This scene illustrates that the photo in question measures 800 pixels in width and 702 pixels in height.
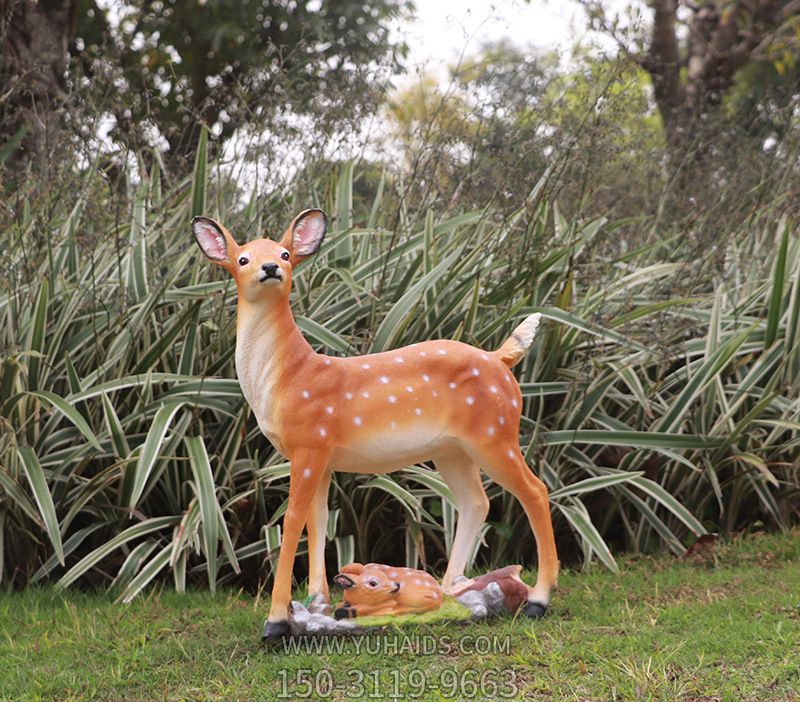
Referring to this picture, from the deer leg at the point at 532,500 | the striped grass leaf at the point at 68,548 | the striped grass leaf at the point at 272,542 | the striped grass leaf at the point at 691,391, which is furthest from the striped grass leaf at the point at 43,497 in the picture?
the striped grass leaf at the point at 691,391

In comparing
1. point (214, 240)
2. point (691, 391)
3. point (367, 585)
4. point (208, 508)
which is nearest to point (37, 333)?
point (208, 508)

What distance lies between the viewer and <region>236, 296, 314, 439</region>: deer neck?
10.2 feet

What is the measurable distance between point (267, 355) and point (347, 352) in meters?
1.31

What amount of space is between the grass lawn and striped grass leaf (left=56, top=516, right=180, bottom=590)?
4.6 inches

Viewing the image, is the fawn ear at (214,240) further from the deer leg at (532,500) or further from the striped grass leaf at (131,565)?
the striped grass leaf at (131,565)

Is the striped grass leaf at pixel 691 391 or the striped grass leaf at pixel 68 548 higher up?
the striped grass leaf at pixel 691 391

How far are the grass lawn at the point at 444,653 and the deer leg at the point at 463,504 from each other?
217 mm

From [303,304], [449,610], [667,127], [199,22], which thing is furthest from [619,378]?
[199,22]

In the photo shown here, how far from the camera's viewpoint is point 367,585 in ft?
10.1

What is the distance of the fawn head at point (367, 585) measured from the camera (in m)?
3.08

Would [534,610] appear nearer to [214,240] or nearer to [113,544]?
[214,240]

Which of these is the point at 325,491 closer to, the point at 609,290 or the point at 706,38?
the point at 609,290

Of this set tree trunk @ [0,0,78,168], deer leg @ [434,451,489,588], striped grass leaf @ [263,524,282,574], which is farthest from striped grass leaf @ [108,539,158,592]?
tree trunk @ [0,0,78,168]

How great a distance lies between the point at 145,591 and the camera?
4.06 metres
